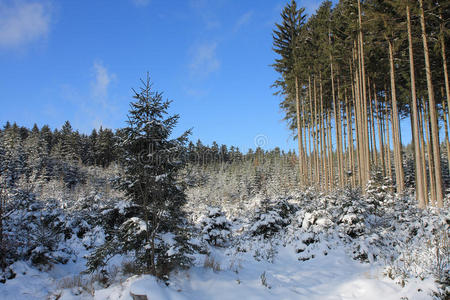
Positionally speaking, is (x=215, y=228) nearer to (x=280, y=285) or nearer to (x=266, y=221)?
(x=266, y=221)

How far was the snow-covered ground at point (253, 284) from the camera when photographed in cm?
482

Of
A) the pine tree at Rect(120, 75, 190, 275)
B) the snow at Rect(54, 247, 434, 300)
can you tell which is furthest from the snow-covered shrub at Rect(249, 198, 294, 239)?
the pine tree at Rect(120, 75, 190, 275)

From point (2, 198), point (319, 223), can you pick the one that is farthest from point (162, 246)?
point (319, 223)

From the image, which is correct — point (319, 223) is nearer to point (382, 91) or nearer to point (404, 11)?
A: point (404, 11)

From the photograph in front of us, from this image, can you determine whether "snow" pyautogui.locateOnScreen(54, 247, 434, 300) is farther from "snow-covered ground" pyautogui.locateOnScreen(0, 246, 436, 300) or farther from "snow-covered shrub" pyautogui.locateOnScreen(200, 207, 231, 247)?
"snow-covered shrub" pyautogui.locateOnScreen(200, 207, 231, 247)

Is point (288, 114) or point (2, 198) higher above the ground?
point (288, 114)

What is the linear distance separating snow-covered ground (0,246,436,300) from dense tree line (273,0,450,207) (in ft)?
23.4

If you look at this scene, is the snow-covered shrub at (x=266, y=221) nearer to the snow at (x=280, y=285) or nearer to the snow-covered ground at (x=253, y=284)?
the snow-covered ground at (x=253, y=284)

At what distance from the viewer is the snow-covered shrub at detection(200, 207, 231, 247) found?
10805 mm

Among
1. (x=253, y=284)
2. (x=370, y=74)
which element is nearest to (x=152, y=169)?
(x=253, y=284)

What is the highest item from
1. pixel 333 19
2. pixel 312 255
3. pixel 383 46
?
pixel 333 19

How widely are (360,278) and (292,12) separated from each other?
67.0 ft

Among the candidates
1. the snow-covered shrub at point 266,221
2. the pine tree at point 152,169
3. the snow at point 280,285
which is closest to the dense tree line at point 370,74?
the snow-covered shrub at point 266,221

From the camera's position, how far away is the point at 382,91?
21.3m
